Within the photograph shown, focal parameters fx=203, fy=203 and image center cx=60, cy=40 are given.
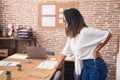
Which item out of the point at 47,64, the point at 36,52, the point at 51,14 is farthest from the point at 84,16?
the point at 47,64

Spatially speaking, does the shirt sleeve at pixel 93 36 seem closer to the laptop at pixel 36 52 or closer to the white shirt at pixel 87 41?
the white shirt at pixel 87 41

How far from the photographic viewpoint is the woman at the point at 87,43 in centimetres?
276

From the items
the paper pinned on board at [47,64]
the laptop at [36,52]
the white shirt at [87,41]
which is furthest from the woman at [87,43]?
the laptop at [36,52]

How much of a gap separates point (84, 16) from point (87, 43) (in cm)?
218

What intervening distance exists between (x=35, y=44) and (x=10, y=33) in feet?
2.23

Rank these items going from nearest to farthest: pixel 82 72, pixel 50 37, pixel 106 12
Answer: pixel 82 72, pixel 106 12, pixel 50 37

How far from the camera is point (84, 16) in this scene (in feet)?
15.9

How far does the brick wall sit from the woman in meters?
2.00

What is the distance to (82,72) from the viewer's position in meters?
2.97

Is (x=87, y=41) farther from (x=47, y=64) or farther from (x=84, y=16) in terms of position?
(x=84, y=16)

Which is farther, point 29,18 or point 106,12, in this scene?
point 29,18

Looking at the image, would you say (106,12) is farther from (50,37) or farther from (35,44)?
(35,44)

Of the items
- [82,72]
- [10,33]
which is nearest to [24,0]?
[10,33]

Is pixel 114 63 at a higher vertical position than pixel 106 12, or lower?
lower
